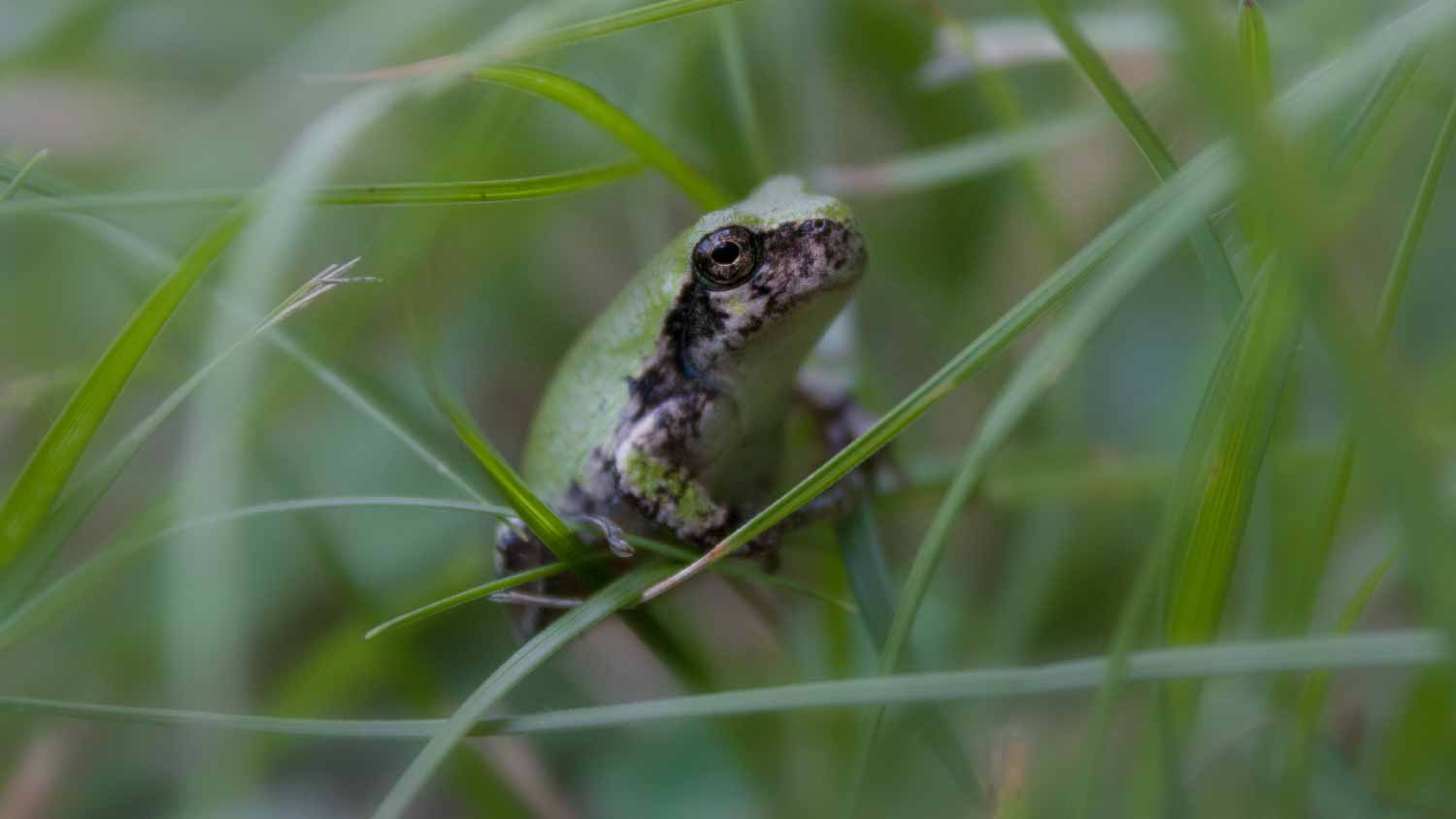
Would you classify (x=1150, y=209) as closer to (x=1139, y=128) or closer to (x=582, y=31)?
(x=1139, y=128)

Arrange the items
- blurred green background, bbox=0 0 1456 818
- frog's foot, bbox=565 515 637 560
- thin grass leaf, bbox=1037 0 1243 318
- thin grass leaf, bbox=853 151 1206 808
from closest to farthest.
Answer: thin grass leaf, bbox=853 151 1206 808 → thin grass leaf, bbox=1037 0 1243 318 → frog's foot, bbox=565 515 637 560 → blurred green background, bbox=0 0 1456 818

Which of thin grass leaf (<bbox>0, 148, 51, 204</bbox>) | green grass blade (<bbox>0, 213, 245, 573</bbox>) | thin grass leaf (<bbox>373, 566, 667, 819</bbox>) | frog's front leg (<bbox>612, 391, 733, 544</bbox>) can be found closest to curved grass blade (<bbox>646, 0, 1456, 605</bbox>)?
thin grass leaf (<bbox>373, 566, 667, 819</bbox>)

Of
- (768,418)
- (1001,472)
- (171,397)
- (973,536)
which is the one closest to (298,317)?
(171,397)

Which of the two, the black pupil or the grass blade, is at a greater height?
the black pupil

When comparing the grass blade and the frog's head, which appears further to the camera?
the frog's head

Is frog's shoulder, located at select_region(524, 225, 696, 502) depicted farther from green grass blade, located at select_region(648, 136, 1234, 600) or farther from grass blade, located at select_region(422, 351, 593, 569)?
green grass blade, located at select_region(648, 136, 1234, 600)

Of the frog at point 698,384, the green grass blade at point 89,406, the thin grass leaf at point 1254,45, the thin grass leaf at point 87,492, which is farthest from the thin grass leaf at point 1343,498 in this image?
the green grass blade at point 89,406

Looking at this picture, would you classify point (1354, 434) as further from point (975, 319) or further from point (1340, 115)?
point (975, 319)

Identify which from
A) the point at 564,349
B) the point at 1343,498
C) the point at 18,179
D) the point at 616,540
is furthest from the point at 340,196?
the point at 564,349
